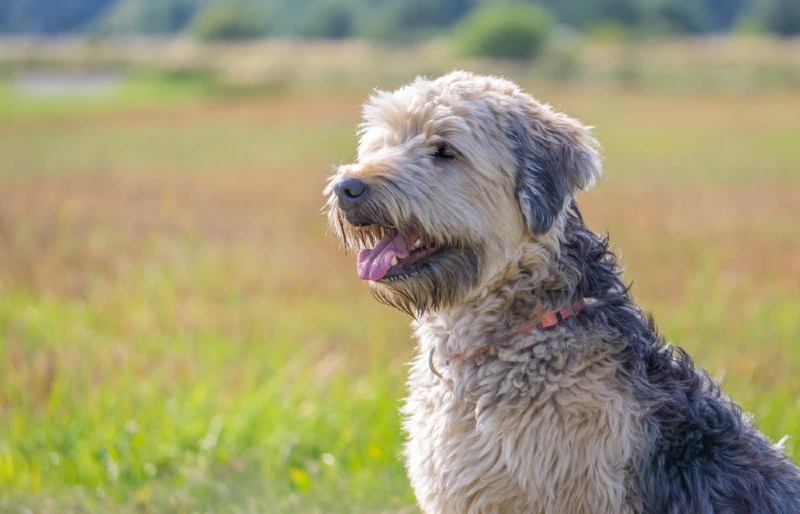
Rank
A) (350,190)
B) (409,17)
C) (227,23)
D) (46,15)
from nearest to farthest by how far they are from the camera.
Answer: (350,190)
(46,15)
(227,23)
(409,17)

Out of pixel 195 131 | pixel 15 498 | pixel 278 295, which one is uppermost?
pixel 195 131

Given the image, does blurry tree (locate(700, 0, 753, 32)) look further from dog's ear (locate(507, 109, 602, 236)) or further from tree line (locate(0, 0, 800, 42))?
dog's ear (locate(507, 109, 602, 236))

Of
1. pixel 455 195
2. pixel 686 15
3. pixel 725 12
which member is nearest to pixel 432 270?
pixel 455 195

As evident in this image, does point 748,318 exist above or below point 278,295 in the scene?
below

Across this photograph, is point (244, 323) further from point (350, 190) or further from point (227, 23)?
point (227, 23)

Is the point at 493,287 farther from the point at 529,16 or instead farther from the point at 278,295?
the point at 529,16

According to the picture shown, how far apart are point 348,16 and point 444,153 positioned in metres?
71.9

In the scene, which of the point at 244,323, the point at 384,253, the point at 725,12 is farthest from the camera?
the point at 725,12

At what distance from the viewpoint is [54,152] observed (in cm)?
2270

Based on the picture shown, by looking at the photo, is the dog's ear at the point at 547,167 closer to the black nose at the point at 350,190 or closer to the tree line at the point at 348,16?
the black nose at the point at 350,190

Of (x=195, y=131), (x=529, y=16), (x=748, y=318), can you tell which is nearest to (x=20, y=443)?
(x=748, y=318)

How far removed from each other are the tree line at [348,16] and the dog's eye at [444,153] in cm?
6082

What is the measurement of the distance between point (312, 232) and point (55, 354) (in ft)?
22.7

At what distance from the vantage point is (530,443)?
3684mm
